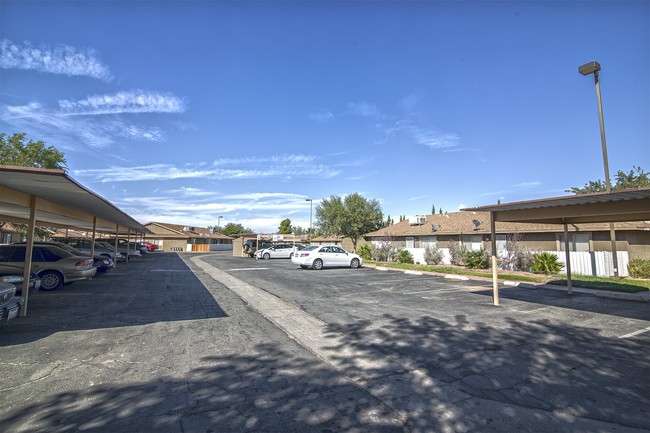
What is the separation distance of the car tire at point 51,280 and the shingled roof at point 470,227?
78.7 ft

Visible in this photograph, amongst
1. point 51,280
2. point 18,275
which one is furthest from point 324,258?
point 18,275

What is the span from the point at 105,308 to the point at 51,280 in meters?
→ 4.75

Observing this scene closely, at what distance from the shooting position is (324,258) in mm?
21062

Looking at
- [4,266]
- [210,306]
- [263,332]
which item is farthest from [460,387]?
[4,266]

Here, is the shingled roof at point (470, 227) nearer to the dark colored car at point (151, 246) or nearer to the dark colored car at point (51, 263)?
the dark colored car at point (51, 263)

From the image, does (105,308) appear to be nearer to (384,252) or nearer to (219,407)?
(219,407)

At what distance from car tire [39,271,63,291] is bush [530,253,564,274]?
842 inches

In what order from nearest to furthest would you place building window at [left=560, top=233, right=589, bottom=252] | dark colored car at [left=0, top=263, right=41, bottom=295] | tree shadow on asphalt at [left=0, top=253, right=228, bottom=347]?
tree shadow on asphalt at [left=0, top=253, right=228, bottom=347] → dark colored car at [left=0, top=263, right=41, bottom=295] → building window at [left=560, top=233, right=589, bottom=252]

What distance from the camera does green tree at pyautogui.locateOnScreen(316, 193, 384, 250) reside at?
126 feet

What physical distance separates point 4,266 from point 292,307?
876 centimetres

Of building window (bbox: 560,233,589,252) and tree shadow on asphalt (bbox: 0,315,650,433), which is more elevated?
building window (bbox: 560,233,589,252)

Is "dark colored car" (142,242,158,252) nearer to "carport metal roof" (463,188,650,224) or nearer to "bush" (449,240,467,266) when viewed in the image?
"bush" (449,240,467,266)

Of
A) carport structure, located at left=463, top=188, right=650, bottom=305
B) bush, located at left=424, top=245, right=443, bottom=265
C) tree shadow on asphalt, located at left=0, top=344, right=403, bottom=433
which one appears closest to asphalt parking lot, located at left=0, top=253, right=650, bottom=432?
tree shadow on asphalt, located at left=0, top=344, right=403, bottom=433

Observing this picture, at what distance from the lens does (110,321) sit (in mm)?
7184
